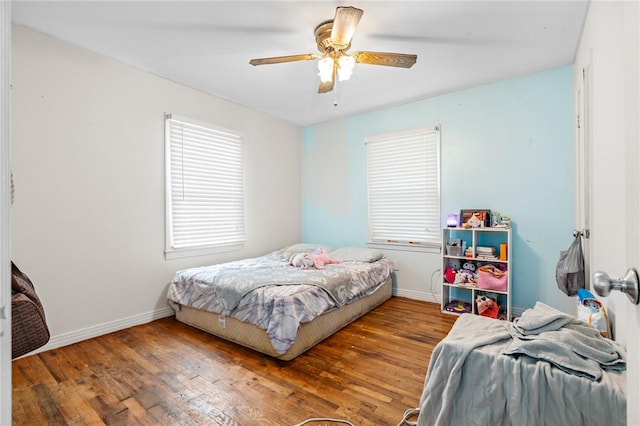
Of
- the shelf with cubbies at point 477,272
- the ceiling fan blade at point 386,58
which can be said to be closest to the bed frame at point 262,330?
the shelf with cubbies at point 477,272

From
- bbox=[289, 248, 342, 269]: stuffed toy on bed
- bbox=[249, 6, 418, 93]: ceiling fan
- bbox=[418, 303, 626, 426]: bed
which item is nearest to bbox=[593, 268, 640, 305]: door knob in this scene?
bbox=[418, 303, 626, 426]: bed

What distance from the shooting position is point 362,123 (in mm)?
4305

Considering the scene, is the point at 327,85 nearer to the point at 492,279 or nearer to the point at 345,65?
the point at 345,65

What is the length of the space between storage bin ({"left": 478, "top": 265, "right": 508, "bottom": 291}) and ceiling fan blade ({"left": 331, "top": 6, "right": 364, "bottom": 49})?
2578 mm

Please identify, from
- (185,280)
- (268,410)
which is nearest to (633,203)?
(268,410)

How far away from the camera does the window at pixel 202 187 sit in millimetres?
3314

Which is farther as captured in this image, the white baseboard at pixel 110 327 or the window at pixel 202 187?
the window at pixel 202 187

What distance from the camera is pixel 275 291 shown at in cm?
247

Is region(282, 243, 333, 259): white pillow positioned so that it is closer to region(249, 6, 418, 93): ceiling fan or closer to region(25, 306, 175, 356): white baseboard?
region(25, 306, 175, 356): white baseboard

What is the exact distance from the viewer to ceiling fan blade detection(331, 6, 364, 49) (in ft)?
5.94

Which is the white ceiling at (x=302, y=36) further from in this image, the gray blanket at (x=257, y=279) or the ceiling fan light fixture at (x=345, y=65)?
the gray blanket at (x=257, y=279)

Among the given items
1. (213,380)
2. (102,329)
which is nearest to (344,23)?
(213,380)

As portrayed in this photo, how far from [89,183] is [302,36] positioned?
7.45ft

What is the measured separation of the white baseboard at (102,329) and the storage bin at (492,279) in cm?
334
